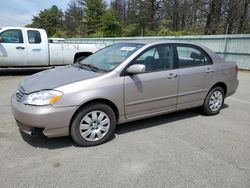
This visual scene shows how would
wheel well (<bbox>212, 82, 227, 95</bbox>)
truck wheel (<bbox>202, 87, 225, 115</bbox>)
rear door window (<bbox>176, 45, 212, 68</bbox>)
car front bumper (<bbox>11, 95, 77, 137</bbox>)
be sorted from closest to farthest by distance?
1. car front bumper (<bbox>11, 95, 77, 137</bbox>)
2. rear door window (<bbox>176, 45, 212, 68</bbox>)
3. truck wheel (<bbox>202, 87, 225, 115</bbox>)
4. wheel well (<bbox>212, 82, 227, 95</bbox>)

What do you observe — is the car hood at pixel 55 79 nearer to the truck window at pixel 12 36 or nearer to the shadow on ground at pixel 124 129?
the shadow on ground at pixel 124 129

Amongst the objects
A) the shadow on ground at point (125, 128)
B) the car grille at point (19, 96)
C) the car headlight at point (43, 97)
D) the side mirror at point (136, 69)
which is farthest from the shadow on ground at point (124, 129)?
the side mirror at point (136, 69)

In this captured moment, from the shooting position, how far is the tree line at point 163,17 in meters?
28.8

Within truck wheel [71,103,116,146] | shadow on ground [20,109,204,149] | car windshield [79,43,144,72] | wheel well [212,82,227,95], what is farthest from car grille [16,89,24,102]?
wheel well [212,82,227,95]

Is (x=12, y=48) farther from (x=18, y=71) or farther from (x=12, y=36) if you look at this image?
(x=18, y=71)

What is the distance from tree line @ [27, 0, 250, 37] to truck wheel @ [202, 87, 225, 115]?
68.7ft

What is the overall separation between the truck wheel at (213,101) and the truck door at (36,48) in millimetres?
7171

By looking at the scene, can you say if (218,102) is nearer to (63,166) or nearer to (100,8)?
(63,166)

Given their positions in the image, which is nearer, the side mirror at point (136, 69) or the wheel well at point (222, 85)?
the side mirror at point (136, 69)

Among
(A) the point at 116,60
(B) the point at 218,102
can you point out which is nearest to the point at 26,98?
(A) the point at 116,60

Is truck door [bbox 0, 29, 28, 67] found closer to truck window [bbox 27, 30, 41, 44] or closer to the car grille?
truck window [bbox 27, 30, 41, 44]

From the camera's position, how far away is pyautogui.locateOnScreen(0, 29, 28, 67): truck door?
8.88 metres

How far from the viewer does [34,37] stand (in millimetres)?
9359

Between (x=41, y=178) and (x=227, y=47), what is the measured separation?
13613 millimetres
